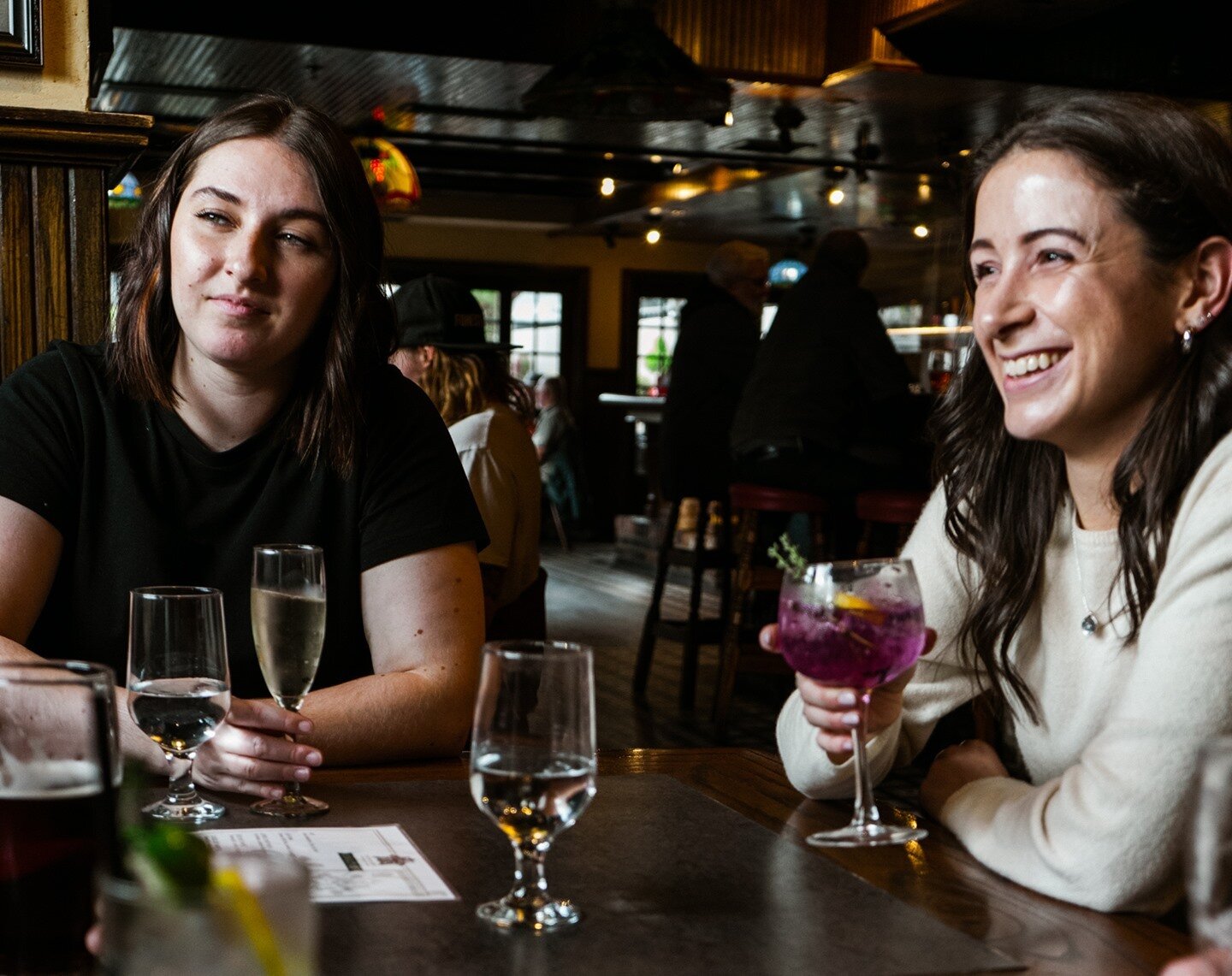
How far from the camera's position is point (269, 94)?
1802 millimetres

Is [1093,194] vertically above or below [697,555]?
above

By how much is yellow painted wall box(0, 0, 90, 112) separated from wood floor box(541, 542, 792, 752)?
9.36 feet

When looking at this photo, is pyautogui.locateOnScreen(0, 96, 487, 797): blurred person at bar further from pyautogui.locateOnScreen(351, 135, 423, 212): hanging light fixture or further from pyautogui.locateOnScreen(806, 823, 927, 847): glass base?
pyautogui.locateOnScreen(351, 135, 423, 212): hanging light fixture

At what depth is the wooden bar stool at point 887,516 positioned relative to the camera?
4520 millimetres

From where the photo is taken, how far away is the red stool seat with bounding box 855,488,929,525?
4.51 metres

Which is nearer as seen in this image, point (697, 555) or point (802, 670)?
point (802, 670)

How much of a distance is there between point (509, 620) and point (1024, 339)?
181 cm

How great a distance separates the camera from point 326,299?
5.87 feet

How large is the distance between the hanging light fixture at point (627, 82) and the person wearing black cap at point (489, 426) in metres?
1.09

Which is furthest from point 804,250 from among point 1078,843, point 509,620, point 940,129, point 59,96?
point 1078,843

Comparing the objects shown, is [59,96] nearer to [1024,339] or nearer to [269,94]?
[269,94]

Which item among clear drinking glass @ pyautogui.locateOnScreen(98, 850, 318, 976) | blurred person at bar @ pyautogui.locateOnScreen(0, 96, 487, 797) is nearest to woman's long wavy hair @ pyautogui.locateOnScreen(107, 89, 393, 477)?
blurred person at bar @ pyautogui.locateOnScreen(0, 96, 487, 797)

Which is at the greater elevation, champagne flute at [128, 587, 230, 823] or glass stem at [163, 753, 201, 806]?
champagne flute at [128, 587, 230, 823]

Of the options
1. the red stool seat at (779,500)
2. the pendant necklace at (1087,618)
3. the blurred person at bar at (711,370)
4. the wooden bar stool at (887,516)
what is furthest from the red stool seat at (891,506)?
the pendant necklace at (1087,618)
